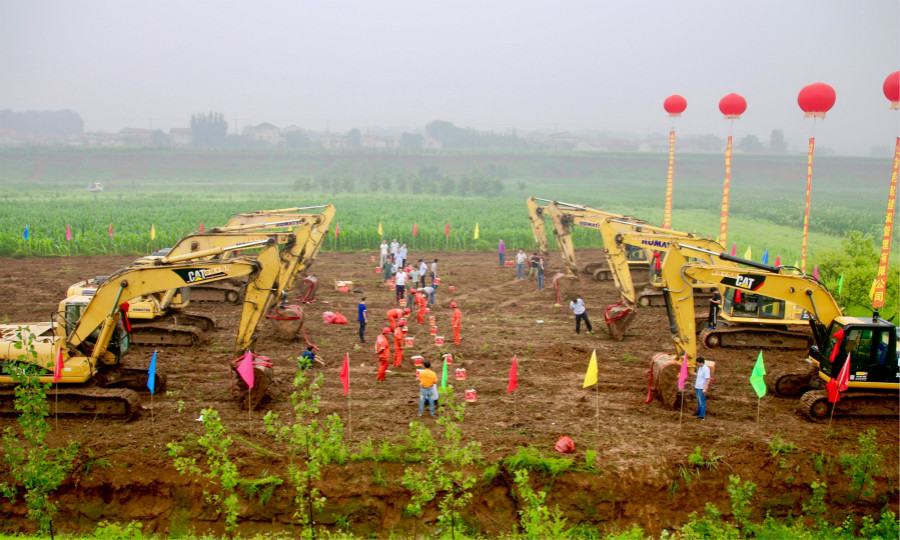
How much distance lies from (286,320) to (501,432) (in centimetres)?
874

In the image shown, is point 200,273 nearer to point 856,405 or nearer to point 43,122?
point 856,405

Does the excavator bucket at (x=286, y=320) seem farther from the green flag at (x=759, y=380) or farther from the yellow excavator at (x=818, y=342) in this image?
the green flag at (x=759, y=380)

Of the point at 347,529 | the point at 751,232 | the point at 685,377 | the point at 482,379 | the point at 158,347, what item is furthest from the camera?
the point at 751,232

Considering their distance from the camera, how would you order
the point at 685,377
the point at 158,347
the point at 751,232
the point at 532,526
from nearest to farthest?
the point at 532,526 → the point at 685,377 → the point at 158,347 → the point at 751,232

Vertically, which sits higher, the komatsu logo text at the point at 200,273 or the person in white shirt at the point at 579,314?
the komatsu logo text at the point at 200,273

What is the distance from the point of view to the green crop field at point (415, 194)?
40.8 metres

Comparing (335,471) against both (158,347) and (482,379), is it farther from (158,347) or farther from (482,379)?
(158,347)

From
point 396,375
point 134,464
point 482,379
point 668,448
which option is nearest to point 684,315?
point 668,448

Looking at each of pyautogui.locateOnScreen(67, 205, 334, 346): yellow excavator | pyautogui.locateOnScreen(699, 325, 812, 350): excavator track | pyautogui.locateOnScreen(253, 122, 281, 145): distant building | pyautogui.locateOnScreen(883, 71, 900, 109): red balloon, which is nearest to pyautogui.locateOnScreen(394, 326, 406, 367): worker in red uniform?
pyautogui.locateOnScreen(67, 205, 334, 346): yellow excavator

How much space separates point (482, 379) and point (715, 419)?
5414 mm

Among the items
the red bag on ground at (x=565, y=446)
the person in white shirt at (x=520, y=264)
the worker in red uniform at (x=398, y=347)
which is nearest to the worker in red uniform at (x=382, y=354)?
the worker in red uniform at (x=398, y=347)

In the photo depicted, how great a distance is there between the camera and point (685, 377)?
14648 millimetres

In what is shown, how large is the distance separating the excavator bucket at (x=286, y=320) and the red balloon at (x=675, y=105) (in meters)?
19.9

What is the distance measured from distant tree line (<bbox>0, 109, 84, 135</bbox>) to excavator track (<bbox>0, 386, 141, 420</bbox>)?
185 meters
